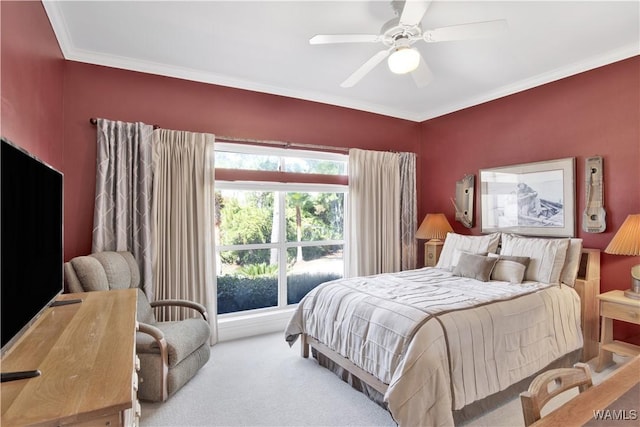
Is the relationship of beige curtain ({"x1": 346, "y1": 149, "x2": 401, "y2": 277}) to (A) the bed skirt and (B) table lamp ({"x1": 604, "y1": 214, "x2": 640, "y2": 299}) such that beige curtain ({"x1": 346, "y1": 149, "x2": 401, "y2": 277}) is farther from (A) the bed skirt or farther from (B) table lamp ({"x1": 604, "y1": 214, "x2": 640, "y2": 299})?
(B) table lamp ({"x1": 604, "y1": 214, "x2": 640, "y2": 299})

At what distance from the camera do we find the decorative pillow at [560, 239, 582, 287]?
296 cm

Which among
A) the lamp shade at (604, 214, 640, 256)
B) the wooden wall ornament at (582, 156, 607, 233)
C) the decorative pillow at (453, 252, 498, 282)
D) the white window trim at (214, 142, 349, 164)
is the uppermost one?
the white window trim at (214, 142, 349, 164)

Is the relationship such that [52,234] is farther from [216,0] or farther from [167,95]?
[167,95]

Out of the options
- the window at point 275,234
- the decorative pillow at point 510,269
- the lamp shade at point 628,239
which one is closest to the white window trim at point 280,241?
the window at point 275,234

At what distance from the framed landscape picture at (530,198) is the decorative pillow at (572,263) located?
1.07 ft

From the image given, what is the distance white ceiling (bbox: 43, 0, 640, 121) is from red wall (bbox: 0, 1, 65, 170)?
271mm

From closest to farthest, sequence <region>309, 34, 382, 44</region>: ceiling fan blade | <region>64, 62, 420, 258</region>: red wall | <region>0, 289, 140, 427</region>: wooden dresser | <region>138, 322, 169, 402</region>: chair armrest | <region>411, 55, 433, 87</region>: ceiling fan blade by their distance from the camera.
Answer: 1. <region>0, 289, 140, 427</region>: wooden dresser
2. <region>309, 34, 382, 44</region>: ceiling fan blade
3. <region>138, 322, 169, 402</region>: chair armrest
4. <region>411, 55, 433, 87</region>: ceiling fan blade
5. <region>64, 62, 420, 258</region>: red wall

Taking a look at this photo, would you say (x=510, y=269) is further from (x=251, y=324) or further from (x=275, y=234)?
(x=251, y=324)

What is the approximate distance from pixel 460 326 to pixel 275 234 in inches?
95.9

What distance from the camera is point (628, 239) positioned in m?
2.59

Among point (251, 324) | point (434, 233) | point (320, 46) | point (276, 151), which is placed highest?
point (320, 46)

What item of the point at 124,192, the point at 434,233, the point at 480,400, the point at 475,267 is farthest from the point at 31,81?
the point at 434,233

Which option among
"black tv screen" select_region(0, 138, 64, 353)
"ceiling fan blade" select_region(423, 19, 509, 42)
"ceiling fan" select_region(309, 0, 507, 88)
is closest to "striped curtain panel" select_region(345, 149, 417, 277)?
"ceiling fan" select_region(309, 0, 507, 88)

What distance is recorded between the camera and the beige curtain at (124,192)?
9.51ft
